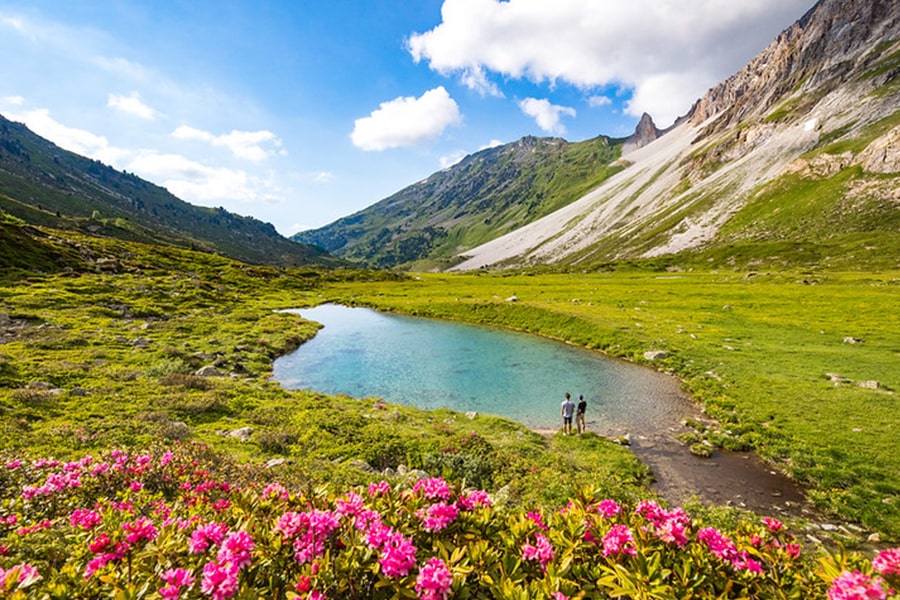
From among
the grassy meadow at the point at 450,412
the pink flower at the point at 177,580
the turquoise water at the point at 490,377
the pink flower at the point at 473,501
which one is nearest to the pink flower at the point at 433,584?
the pink flower at the point at 473,501

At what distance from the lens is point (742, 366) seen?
30469mm

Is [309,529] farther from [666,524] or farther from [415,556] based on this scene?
[666,524]

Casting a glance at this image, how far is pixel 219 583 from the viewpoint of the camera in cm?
391

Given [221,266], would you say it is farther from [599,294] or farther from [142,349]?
[599,294]

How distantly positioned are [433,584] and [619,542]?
258cm

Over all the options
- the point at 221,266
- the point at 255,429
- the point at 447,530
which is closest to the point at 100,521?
the point at 447,530

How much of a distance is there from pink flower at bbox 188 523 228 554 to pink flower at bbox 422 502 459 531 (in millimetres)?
2671

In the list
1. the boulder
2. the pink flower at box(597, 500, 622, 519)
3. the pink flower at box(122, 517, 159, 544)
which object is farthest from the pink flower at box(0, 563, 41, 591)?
the boulder

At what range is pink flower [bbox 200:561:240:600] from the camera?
3.85 metres

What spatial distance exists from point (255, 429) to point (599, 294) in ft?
229

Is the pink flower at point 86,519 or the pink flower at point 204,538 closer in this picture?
the pink flower at point 204,538

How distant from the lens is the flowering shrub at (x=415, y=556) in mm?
4047

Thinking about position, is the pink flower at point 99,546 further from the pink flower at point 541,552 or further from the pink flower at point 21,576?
the pink flower at point 541,552

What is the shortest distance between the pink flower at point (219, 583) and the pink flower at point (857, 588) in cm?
590
